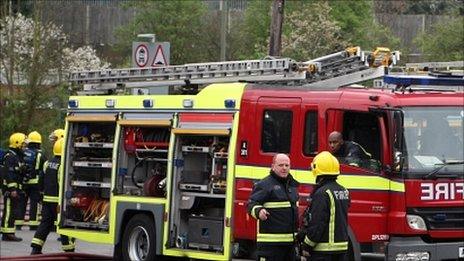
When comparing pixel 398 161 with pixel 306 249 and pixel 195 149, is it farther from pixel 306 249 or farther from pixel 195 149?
pixel 195 149

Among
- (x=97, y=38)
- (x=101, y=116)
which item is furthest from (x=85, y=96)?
(x=97, y=38)

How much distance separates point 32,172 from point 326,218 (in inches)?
384

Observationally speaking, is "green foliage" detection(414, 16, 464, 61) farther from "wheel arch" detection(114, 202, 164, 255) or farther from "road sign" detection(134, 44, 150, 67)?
"wheel arch" detection(114, 202, 164, 255)

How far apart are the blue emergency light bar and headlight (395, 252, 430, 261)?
2.10m

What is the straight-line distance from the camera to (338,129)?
12961 millimetres

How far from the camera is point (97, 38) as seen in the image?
167 ft

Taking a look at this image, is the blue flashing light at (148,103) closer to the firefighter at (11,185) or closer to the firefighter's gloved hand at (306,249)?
the firefighter's gloved hand at (306,249)

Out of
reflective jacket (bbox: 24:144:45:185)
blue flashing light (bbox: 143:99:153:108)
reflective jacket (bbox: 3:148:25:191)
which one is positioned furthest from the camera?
reflective jacket (bbox: 24:144:45:185)

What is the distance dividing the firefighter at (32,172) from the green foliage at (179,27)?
22760 mm

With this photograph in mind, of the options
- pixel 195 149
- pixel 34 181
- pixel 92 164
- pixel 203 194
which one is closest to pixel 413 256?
pixel 203 194

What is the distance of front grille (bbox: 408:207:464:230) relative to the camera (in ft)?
41.9

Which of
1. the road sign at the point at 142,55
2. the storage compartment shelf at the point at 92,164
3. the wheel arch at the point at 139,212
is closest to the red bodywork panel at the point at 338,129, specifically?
the wheel arch at the point at 139,212

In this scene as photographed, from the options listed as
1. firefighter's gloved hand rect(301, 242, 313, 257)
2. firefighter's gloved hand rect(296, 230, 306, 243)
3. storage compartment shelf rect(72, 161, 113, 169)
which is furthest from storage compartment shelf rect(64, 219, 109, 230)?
firefighter's gloved hand rect(301, 242, 313, 257)

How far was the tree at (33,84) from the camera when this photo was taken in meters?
29.8
